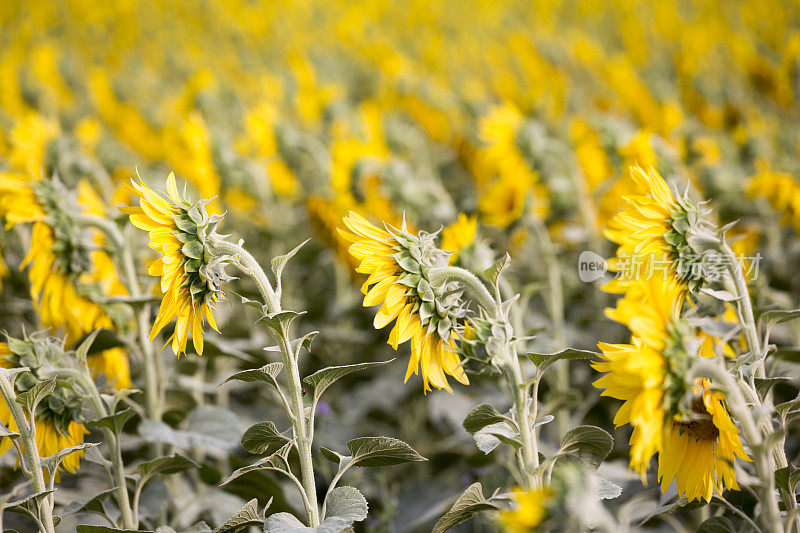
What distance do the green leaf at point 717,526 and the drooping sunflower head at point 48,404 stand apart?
40.1 inches

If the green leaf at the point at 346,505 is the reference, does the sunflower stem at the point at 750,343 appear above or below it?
above

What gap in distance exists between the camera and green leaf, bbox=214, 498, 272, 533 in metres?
1.03

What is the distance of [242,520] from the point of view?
1.04 m

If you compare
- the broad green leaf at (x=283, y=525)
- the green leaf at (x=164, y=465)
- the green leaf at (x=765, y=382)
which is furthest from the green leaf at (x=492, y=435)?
the green leaf at (x=164, y=465)

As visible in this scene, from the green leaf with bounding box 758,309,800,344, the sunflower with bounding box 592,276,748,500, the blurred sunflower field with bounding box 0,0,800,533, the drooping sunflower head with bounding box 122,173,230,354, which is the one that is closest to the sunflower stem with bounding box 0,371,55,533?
the blurred sunflower field with bounding box 0,0,800,533

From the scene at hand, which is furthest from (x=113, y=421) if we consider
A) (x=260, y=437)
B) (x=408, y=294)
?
(x=408, y=294)

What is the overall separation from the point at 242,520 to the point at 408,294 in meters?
0.41

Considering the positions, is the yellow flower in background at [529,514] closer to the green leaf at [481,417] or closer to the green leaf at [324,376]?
the green leaf at [481,417]

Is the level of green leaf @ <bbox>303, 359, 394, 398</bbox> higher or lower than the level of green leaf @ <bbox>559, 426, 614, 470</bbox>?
higher

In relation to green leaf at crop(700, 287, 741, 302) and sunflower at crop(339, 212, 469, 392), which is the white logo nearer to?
green leaf at crop(700, 287, 741, 302)

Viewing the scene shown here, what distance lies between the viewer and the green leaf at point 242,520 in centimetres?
103

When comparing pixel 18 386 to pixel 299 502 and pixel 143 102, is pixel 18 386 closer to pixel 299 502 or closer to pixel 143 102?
pixel 299 502

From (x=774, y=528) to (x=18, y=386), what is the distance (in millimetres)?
1110

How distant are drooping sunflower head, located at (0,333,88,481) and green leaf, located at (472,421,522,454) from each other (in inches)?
26.9
